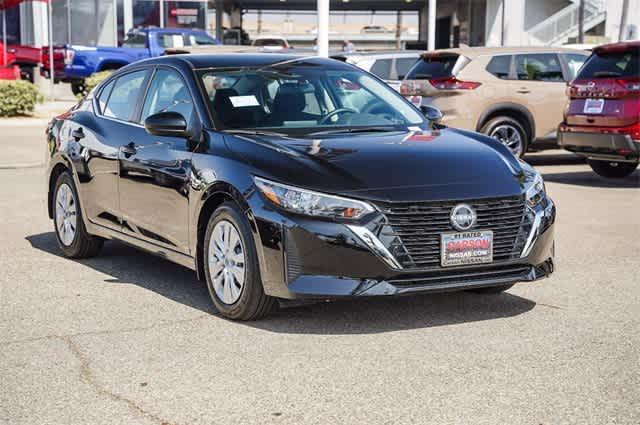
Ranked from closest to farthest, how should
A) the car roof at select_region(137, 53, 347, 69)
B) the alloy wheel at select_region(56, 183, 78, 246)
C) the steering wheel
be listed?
the steering wheel < the car roof at select_region(137, 53, 347, 69) < the alloy wheel at select_region(56, 183, 78, 246)

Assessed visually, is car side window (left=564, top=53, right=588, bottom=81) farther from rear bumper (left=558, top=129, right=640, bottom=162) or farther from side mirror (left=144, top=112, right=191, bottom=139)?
side mirror (left=144, top=112, right=191, bottom=139)

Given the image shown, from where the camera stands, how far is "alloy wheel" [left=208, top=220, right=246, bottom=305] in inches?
249

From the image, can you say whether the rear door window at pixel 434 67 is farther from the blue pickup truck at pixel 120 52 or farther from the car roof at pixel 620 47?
the blue pickup truck at pixel 120 52

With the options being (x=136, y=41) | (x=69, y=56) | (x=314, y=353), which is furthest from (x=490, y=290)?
(x=136, y=41)

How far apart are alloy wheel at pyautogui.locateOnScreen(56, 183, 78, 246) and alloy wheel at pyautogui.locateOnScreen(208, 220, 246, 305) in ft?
7.66

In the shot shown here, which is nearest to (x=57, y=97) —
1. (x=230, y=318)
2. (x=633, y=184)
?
(x=633, y=184)

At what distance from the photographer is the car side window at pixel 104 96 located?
8.47 meters

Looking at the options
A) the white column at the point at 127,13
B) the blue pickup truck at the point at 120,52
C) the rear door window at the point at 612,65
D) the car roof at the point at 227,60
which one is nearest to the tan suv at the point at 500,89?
the rear door window at the point at 612,65

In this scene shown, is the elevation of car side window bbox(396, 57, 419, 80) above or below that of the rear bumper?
above

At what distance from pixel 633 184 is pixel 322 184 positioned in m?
9.22

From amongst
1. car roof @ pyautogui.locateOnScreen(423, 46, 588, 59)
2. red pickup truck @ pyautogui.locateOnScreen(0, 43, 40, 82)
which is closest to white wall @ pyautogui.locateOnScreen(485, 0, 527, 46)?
red pickup truck @ pyautogui.locateOnScreen(0, 43, 40, 82)

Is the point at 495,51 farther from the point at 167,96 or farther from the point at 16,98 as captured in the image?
the point at 16,98

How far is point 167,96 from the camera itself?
7574 mm

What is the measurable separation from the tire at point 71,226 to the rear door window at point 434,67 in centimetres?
863
